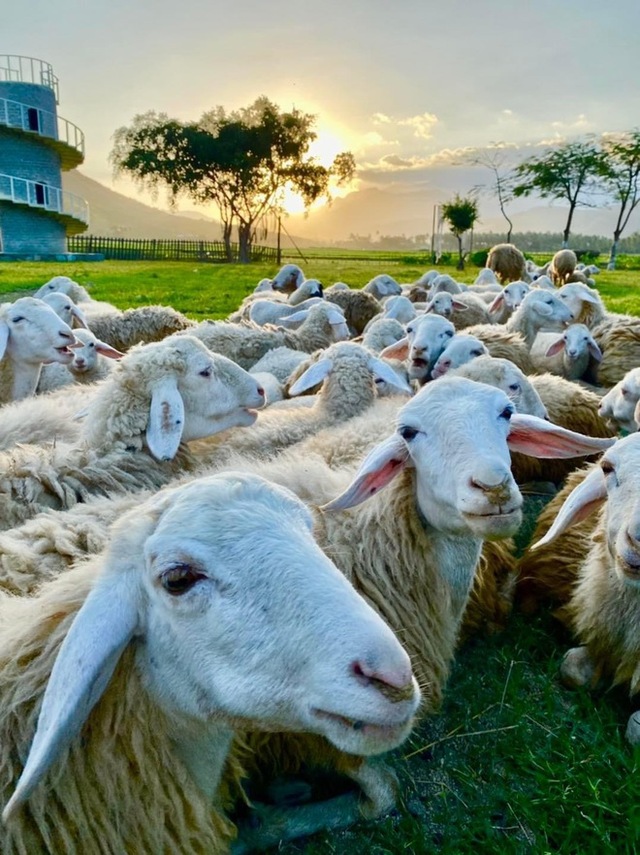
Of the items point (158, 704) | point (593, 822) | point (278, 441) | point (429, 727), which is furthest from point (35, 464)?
point (593, 822)

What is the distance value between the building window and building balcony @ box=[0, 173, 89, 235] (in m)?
3.26

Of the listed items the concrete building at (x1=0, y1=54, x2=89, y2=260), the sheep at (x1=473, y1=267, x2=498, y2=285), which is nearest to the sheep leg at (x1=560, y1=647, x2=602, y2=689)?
the sheep at (x1=473, y1=267, x2=498, y2=285)

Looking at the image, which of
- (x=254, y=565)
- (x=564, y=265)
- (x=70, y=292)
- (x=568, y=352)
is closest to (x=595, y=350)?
(x=568, y=352)

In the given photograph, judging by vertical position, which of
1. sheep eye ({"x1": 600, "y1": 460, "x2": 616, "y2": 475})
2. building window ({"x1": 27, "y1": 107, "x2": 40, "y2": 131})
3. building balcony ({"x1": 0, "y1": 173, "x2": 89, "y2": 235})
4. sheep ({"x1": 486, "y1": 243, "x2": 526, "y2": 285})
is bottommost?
sheep eye ({"x1": 600, "y1": 460, "x2": 616, "y2": 475})

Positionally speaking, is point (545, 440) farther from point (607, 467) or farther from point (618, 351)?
point (618, 351)

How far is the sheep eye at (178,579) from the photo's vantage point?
1566 mm

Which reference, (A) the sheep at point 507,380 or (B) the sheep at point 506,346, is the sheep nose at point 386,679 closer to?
(A) the sheep at point 507,380

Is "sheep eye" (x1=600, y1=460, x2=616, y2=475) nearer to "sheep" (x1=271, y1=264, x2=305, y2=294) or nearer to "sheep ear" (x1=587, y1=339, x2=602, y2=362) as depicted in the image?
"sheep ear" (x1=587, y1=339, x2=602, y2=362)

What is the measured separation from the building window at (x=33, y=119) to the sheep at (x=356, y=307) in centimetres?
3857

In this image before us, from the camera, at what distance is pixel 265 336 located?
727 cm

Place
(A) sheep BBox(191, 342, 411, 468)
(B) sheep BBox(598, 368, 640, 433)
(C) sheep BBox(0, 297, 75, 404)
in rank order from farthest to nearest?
1. (C) sheep BBox(0, 297, 75, 404)
2. (B) sheep BBox(598, 368, 640, 433)
3. (A) sheep BBox(191, 342, 411, 468)

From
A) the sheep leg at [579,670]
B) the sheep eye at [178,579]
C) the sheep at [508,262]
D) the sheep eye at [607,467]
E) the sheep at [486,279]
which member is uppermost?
the sheep at [508,262]

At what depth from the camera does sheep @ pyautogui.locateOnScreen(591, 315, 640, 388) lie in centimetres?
727

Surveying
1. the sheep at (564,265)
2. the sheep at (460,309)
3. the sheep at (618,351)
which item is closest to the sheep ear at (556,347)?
the sheep at (618,351)
